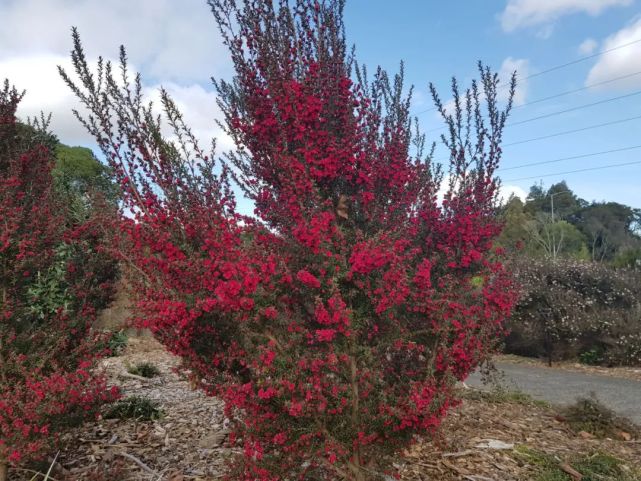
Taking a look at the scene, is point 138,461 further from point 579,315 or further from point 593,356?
point 593,356

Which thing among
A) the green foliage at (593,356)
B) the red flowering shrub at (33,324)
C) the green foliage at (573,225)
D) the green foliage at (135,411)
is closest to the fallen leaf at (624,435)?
the green foliage at (135,411)

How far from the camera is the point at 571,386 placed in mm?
8227

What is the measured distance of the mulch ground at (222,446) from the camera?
3.97 m

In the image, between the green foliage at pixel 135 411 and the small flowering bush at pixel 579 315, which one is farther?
the small flowering bush at pixel 579 315

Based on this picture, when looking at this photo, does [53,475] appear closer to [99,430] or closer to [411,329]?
[99,430]

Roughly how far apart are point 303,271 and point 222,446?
253 centimetres

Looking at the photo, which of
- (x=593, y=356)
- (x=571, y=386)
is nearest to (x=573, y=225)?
(x=593, y=356)

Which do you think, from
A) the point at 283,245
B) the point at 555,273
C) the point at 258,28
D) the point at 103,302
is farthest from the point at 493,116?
the point at 555,273

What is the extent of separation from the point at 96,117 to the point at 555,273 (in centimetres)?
1066

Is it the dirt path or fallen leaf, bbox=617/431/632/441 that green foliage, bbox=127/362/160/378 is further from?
fallen leaf, bbox=617/431/632/441

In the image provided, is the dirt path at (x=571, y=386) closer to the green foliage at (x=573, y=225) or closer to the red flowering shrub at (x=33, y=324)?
the red flowering shrub at (x=33, y=324)

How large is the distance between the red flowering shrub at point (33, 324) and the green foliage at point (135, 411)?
1405 mm

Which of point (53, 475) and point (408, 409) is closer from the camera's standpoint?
point (408, 409)

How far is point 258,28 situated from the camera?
11.9ft
